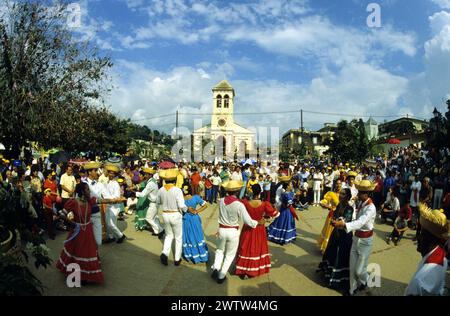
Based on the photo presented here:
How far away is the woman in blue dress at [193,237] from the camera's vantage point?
6.41 metres

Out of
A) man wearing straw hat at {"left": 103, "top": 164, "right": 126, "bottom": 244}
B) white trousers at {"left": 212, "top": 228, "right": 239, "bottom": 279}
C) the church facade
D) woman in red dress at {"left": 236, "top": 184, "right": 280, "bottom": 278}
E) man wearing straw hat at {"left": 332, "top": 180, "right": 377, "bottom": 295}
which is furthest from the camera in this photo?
the church facade

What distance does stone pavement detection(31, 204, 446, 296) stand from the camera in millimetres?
5168

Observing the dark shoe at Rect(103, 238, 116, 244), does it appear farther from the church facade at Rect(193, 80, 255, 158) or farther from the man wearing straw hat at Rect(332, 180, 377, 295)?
the church facade at Rect(193, 80, 255, 158)

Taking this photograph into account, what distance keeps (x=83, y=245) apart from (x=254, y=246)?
9.00ft

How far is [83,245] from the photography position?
524cm

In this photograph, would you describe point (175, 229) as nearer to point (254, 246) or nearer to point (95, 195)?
point (254, 246)

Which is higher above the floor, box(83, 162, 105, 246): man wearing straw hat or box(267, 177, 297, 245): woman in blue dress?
box(83, 162, 105, 246): man wearing straw hat

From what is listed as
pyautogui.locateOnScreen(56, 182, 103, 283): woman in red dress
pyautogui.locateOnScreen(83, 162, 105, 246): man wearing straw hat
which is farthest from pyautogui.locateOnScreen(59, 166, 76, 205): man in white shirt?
pyautogui.locateOnScreen(56, 182, 103, 283): woman in red dress

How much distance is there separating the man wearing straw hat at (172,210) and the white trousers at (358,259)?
283 cm

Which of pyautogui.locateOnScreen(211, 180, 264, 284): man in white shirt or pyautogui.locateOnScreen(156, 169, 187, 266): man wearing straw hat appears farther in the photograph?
pyautogui.locateOnScreen(156, 169, 187, 266): man wearing straw hat

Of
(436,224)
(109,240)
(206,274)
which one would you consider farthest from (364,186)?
(109,240)

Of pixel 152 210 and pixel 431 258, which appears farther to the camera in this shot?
pixel 152 210

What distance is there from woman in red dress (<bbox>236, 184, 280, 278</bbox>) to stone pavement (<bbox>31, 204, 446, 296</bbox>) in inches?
6.2
